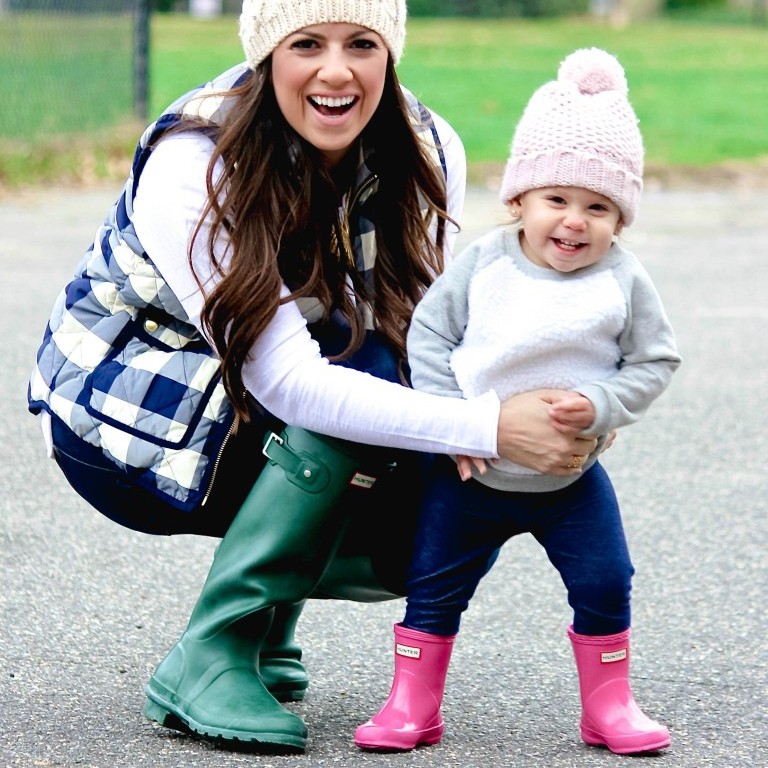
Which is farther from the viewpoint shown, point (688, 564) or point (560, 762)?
point (688, 564)

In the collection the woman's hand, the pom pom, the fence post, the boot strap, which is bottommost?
Result: the fence post

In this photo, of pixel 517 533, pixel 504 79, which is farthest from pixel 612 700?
pixel 504 79

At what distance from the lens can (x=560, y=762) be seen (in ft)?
8.04

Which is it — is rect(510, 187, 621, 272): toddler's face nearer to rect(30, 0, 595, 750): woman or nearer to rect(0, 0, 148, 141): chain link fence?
rect(30, 0, 595, 750): woman

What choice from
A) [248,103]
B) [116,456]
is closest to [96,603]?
[116,456]

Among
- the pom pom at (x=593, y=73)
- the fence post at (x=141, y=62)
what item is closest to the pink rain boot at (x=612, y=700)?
the pom pom at (x=593, y=73)

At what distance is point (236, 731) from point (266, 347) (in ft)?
1.95

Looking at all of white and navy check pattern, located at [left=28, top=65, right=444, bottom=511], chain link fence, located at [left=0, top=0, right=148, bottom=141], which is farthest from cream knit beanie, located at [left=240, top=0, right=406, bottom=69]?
chain link fence, located at [left=0, top=0, right=148, bottom=141]

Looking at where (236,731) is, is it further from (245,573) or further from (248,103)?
(248,103)

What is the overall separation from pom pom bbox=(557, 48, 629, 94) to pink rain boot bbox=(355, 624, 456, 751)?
0.87 metres

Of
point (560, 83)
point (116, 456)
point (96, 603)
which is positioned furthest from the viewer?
point (96, 603)

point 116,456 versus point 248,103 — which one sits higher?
point 248,103

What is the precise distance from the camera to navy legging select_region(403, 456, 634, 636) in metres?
2.39

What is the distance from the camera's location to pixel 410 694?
8.07 feet
